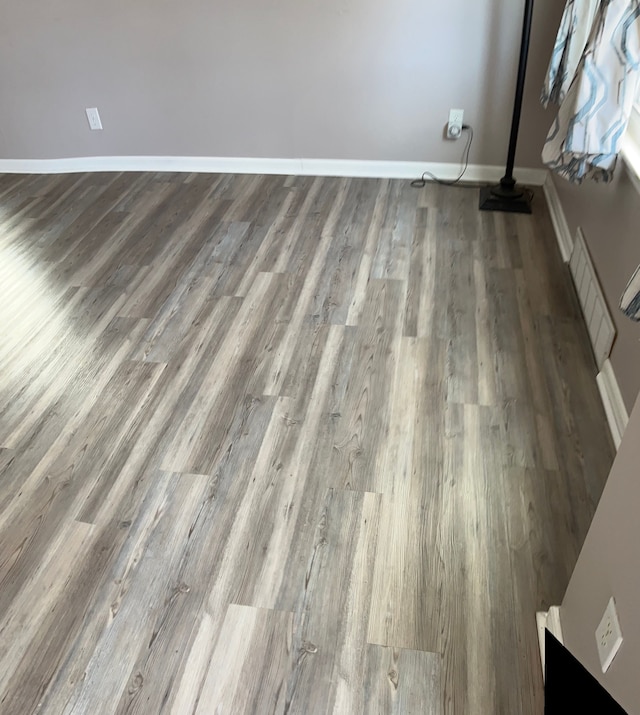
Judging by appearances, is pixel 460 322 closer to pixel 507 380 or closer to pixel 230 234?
pixel 507 380

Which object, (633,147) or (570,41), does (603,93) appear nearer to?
(633,147)

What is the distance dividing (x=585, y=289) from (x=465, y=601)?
4.37ft

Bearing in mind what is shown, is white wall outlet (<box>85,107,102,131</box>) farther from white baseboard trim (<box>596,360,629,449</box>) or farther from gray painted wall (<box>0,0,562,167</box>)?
white baseboard trim (<box>596,360,629,449</box>)

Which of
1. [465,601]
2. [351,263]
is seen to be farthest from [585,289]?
[465,601]

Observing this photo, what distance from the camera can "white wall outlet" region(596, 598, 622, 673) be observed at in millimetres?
914

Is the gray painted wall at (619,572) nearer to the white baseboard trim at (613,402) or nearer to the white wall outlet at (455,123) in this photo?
the white baseboard trim at (613,402)

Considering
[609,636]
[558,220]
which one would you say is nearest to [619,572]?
[609,636]

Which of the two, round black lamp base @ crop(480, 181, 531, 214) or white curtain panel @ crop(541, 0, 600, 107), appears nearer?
white curtain panel @ crop(541, 0, 600, 107)

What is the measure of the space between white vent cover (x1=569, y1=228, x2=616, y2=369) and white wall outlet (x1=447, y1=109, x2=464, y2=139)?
114 cm

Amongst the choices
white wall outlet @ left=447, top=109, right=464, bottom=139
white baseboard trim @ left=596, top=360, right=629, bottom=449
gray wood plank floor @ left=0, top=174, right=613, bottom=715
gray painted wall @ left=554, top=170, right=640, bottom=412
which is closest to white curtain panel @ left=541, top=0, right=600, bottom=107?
gray painted wall @ left=554, top=170, right=640, bottom=412

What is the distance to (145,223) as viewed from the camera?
3039 millimetres

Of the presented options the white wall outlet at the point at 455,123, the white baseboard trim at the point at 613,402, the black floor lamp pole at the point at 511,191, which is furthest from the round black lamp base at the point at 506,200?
the white baseboard trim at the point at 613,402

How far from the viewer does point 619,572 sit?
0.91m

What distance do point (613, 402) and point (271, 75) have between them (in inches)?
99.2
